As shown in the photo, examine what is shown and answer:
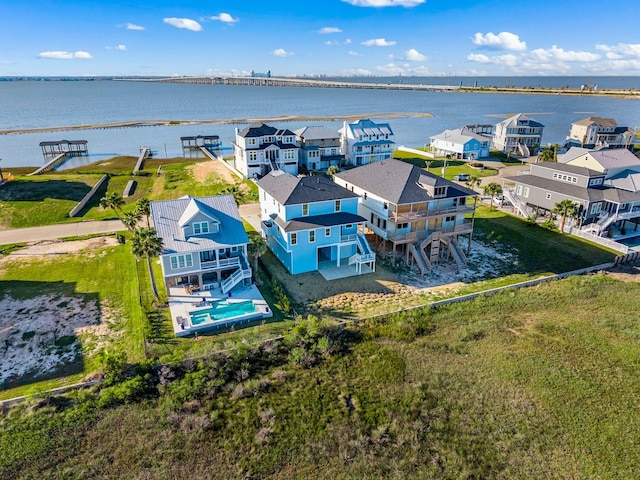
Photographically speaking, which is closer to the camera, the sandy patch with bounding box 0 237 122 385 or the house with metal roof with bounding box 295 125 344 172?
the sandy patch with bounding box 0 237 122 385

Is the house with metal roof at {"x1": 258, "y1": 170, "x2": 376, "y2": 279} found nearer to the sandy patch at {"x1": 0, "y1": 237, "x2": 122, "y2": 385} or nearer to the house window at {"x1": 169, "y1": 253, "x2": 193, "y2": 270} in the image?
the house window at {"x1": 169, "y1": 253, "x2": 193, "y2": 270}

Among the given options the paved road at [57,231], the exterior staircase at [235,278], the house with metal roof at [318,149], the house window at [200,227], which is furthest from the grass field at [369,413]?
the house with metal roof at [318,149]

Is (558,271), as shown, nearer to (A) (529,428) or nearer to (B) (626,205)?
(B) (626,205)

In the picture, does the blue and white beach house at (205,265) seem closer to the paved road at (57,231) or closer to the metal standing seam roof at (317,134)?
the paved road at (57,231)

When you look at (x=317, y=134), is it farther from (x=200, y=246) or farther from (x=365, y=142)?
(x=200, y=246)

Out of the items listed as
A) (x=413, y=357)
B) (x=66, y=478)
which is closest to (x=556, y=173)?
(x=413, y=357)

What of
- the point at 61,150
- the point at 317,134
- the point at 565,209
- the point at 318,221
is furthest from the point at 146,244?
the point at 61,150

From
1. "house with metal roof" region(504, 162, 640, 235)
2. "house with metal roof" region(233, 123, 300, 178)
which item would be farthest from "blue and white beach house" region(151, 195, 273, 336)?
"house with metal roof" region(504, 162, 640, 235)
